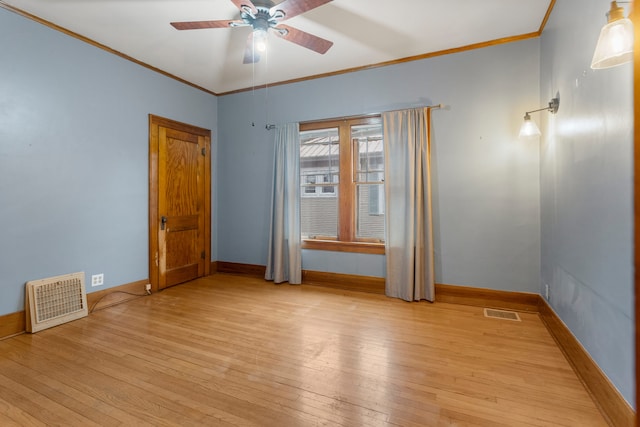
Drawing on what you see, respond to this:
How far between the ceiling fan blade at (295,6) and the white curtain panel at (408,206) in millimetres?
1805

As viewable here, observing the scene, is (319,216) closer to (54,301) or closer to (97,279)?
(97,279)

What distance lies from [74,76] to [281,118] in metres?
2.43

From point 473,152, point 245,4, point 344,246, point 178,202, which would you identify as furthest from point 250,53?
point 473,152

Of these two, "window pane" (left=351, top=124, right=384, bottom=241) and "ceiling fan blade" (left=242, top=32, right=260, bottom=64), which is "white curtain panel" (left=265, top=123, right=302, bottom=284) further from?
"ceiling fan blade" (left=242, top=32, right=260, bottom=64)

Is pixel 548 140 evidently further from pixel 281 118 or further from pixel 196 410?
pixel 196 410

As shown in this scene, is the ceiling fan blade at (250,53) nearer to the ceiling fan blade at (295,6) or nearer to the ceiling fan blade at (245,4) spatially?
the ceiling fan blade at (245,4)

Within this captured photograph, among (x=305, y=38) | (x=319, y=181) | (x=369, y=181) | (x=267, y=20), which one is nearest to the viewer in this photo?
(x=267, y=20)

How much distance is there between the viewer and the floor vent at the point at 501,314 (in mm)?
3078

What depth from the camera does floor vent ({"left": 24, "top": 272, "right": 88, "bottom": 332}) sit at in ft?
9.20

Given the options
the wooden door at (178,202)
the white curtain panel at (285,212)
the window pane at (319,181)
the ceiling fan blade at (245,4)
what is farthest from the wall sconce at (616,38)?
the wooden door at (178,202)

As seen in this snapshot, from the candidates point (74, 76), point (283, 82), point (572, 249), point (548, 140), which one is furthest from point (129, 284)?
point (548, 140)

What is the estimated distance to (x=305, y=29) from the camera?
10.2 feet

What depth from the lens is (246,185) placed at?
15.9 feet

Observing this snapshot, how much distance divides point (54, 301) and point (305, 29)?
12.1 ft
